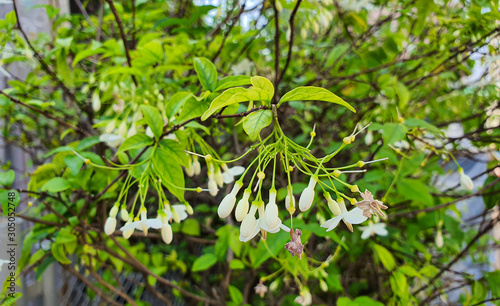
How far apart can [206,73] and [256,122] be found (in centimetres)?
17

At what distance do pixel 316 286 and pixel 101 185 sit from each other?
874 millimetres

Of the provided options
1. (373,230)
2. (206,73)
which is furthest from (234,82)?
(373,230)

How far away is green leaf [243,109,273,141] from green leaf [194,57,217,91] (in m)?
0.12

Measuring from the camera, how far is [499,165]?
2.21 feet

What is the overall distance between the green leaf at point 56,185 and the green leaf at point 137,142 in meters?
0.21

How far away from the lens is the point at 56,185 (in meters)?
0.61

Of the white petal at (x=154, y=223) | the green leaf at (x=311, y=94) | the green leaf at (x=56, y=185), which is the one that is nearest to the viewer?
the green leaf at (x=311, y=94)

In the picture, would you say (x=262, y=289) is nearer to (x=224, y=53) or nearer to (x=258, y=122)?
(x=258, y=122)

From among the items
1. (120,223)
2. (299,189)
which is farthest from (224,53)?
(120,223)

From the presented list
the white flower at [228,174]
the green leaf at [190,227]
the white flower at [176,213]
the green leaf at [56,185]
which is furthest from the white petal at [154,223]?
the green leaf at [190,227]

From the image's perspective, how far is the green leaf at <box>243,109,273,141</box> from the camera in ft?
1.20

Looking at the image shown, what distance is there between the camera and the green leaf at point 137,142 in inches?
19.0

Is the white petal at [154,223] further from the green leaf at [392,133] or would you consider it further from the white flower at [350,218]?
the green leaf at [392,133]

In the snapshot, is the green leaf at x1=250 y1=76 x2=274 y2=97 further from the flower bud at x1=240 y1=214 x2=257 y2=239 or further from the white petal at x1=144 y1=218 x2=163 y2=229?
the white petal at x1=144 y1=218 x2=163 y2=229
